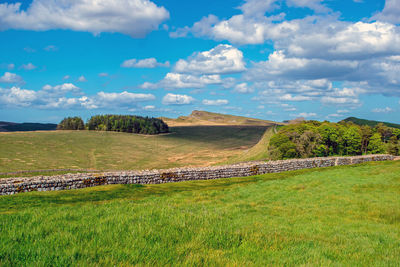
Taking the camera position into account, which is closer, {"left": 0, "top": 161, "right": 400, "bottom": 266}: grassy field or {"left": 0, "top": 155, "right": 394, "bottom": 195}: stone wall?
{"left": 0, "top": 161, "right": 400, "bottom": 266}: grassy field

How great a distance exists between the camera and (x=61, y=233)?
581 centimetres

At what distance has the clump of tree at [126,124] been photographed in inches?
5054

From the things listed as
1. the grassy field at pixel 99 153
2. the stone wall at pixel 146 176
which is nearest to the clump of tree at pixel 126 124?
the grassy field at pixel 99 153

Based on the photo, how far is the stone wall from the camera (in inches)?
818

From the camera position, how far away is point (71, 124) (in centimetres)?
12900

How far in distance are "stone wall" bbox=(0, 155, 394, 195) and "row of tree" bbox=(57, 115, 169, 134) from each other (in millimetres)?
97798

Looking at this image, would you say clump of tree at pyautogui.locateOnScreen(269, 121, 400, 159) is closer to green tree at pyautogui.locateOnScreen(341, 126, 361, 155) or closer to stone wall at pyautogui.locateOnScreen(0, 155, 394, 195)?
green tree at pyautogui.locateOnScreen(341, 126, 361, 155)

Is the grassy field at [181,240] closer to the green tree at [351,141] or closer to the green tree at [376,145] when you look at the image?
the green tree at [351,141]

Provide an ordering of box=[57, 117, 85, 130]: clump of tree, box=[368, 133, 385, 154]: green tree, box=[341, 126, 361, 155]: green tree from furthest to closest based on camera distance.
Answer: box=[57, 117, 85, 130]: clump of tree < box=[368, 133, 385, 154]: green tree < box=[341, 126, 361, 155]: green tree

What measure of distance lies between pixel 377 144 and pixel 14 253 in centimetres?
7194

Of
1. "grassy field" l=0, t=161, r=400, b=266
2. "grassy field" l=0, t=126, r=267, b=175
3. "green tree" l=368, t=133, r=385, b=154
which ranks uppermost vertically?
"green tree" l=368, t=133, r=385, b=154

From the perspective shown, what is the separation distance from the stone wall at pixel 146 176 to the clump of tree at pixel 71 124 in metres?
114

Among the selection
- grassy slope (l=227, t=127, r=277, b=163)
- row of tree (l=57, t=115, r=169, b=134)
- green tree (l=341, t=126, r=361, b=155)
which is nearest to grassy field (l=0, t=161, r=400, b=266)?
grassy slope (l=227, t=127, r=277, b=163)

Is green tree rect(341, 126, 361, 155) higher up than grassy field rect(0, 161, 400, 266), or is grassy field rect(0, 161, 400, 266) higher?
green tree rect(341, 126, 361, 155)
